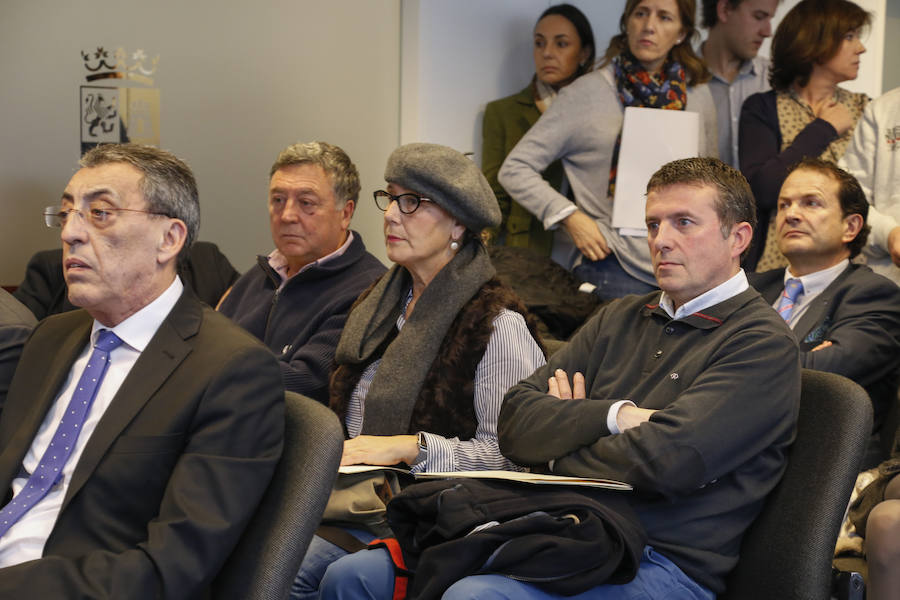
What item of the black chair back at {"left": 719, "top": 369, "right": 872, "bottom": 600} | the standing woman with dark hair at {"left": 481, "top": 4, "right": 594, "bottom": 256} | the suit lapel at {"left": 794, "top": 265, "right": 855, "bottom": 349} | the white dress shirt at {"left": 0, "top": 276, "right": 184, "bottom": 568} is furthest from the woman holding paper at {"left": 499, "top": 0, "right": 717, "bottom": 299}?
the white dress shirt at {"left": 0, "top": 276, "right": 184, "bottom": 568}

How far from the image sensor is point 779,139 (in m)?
3.90

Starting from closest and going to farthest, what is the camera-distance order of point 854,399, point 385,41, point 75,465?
point 75,465 < point 854,399 < point 385,41

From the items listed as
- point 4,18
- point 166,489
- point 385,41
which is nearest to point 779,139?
point 385,41

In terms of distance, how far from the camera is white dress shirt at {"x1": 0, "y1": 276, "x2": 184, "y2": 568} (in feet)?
5.97

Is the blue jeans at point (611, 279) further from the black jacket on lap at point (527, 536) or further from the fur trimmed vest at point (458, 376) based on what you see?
the black jacket on lap at point (527, 536)

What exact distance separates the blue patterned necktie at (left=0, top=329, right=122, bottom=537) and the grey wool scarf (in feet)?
2.75

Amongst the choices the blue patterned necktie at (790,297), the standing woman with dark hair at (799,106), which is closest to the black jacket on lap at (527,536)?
the blue patterned necktie at (790,297)

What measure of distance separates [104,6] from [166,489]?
11.0 ft

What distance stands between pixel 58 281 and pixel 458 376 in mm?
2067

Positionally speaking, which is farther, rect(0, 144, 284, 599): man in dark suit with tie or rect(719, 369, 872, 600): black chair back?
rect(719, 369, 872, 600): black chair back

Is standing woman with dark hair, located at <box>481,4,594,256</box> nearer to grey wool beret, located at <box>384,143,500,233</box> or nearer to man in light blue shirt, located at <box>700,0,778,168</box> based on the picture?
man in light blue shirt, located at <box>700,0,778,168</box>

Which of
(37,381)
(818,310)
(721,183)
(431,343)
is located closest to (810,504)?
(721,183)

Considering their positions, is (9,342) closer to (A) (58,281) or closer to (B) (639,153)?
(A) (58,281)

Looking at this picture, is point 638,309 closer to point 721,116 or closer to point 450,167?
point 450,167
